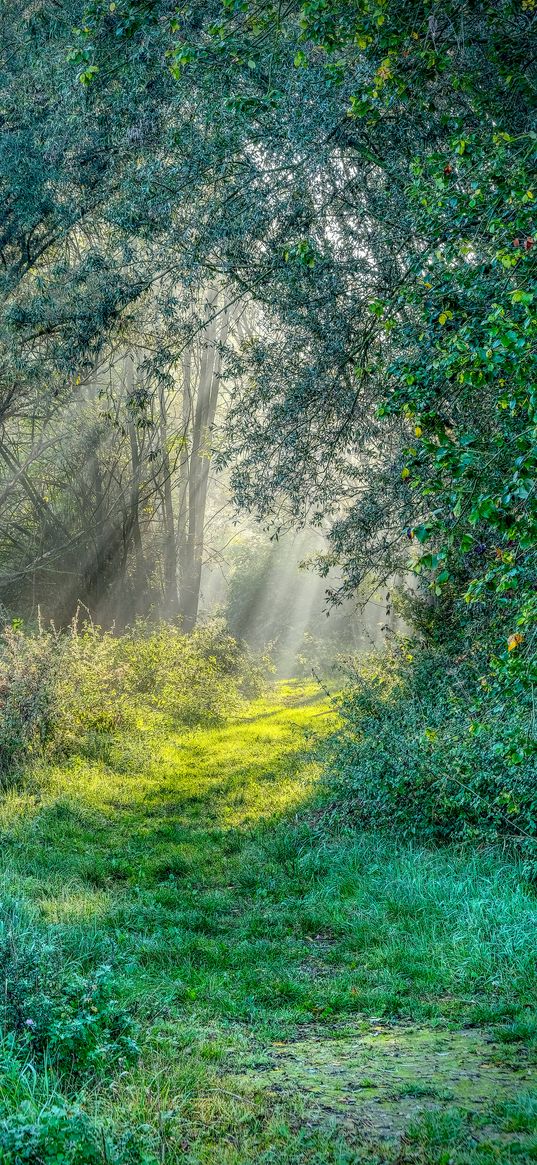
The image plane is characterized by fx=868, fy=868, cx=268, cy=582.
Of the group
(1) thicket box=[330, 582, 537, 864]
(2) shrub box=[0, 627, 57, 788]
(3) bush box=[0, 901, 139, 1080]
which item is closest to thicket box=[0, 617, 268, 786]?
(2) shrub box=[0, 627, 57, 788]

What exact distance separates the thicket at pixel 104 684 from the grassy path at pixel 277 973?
94cm

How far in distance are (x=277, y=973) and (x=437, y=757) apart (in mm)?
2756

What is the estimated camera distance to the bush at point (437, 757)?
273 inches

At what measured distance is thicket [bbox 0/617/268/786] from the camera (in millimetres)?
12078

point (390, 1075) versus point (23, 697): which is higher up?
point (23, 697)

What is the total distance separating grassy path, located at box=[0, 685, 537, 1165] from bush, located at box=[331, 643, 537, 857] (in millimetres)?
379

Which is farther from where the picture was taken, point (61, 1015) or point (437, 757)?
point (437, 757)

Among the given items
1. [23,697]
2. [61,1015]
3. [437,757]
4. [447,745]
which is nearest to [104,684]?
[23,697]

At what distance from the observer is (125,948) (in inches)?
244

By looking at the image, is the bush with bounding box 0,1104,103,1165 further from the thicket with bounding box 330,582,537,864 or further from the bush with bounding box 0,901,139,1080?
the thicket with bounding box 330,582,537,864

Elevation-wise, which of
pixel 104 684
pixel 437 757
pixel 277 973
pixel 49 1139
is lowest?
pixel 277 973

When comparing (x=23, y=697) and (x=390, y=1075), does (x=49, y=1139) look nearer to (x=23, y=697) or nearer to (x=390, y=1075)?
(x=390, y=1075)

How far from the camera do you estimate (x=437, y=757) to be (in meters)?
8.14

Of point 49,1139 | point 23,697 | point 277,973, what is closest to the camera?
point 49,1139
